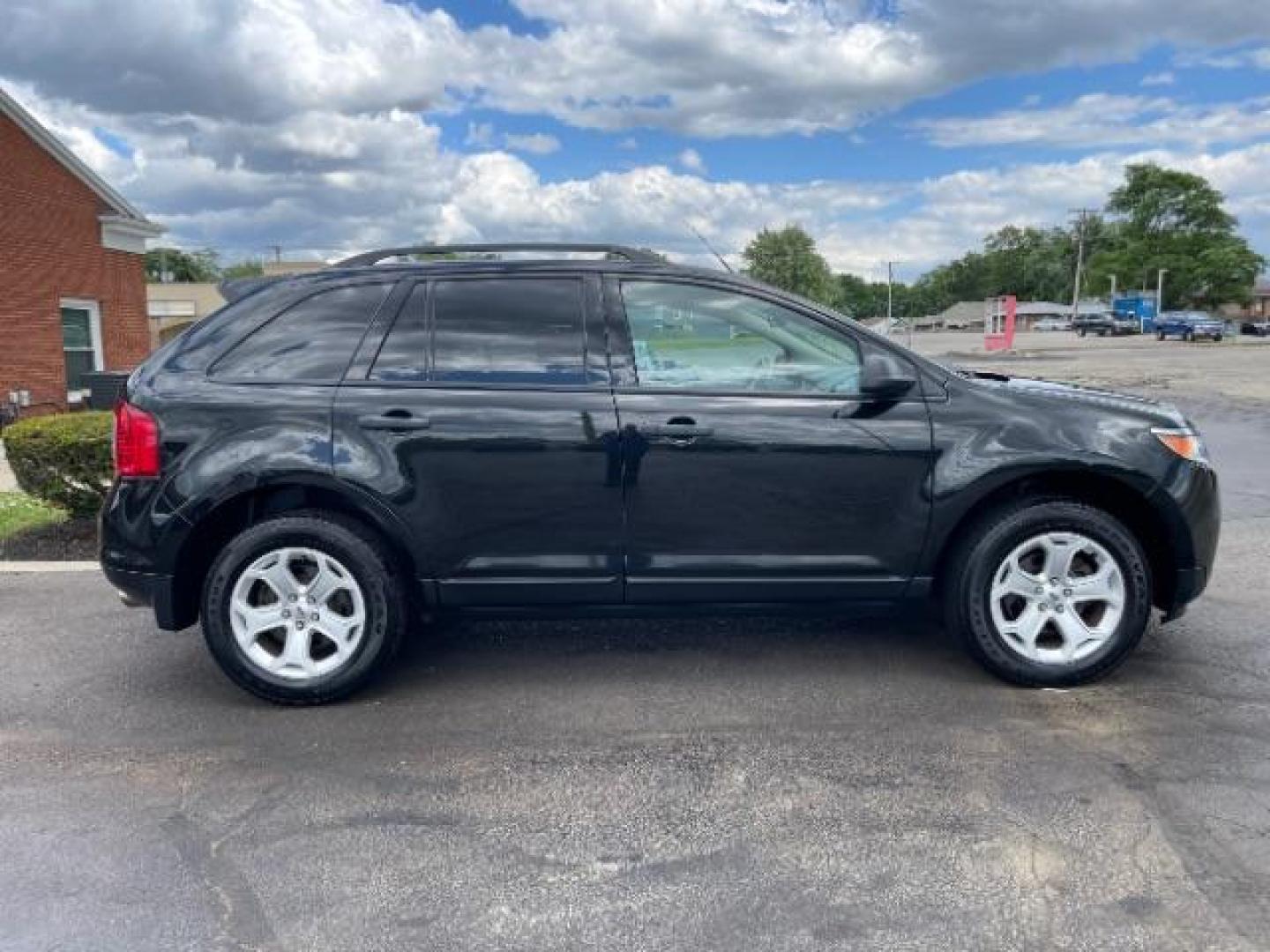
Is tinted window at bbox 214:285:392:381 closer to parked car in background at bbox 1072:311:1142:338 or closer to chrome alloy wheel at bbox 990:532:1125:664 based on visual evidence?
chrome alloy wheel at bbox 990:532:1125:664

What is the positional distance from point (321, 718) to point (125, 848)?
102 centimetres

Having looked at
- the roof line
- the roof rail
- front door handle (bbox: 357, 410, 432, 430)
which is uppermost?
the roof line

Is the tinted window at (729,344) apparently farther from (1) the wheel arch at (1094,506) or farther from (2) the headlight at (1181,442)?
(2) the headlight at (1181,442)

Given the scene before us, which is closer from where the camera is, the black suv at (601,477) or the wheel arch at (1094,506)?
the black suv at (601,477)

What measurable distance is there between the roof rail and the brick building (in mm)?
13956

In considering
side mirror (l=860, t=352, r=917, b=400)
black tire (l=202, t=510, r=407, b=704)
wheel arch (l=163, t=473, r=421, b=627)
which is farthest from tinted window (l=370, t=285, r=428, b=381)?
side mirror (l=860, t=352, r=917, b=400)

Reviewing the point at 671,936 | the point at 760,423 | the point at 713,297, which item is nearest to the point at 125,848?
the point at 671,936

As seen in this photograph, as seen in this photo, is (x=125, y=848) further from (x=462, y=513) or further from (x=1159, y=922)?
(x=1159, y=922)

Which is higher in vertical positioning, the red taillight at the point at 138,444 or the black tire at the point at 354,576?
the red taillight at the point at 138,444

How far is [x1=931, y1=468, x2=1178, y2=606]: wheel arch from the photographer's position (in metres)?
4.13

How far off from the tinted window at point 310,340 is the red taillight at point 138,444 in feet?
1.11

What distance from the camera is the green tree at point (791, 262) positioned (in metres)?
60.4

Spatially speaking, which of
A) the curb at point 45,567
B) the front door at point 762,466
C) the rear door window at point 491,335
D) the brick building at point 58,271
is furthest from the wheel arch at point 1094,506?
→ the brick building at point 58,271

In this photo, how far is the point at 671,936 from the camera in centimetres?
261
